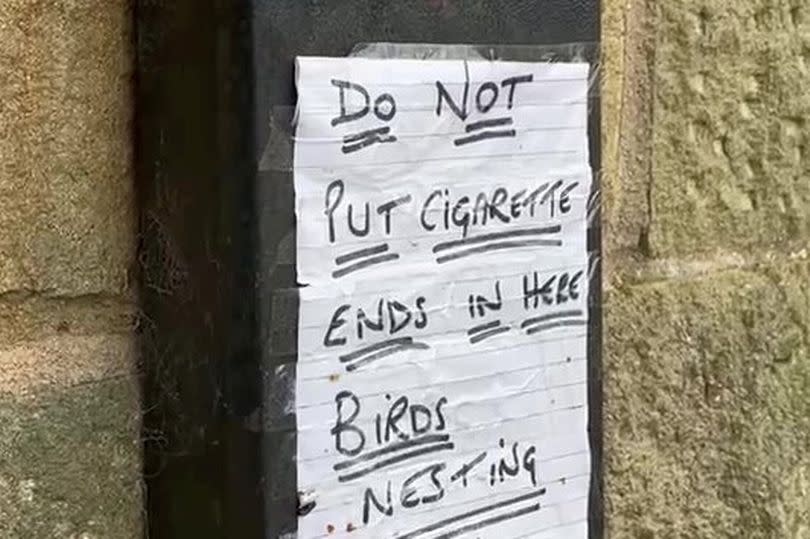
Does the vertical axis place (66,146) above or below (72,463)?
above

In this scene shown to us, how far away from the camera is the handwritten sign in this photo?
76cm

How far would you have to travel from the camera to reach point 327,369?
77 centimetres

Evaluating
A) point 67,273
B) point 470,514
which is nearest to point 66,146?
point 67,273

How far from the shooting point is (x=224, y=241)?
73 centimetres

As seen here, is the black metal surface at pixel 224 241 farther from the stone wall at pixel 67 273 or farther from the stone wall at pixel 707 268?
the stone wall at pixel 707 268

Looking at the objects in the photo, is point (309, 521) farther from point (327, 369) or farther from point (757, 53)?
point (757, 53)

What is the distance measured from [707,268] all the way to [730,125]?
105mm

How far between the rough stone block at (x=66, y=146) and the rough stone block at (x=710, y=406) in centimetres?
36

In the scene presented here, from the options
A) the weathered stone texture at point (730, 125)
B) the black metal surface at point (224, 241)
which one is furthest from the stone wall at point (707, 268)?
the black metal surface at point (224, 241)

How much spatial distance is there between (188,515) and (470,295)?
208 millimetres

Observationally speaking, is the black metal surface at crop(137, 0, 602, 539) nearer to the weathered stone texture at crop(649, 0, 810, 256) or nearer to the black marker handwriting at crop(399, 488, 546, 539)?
the black marker handwriting at crop(399, 488, 546, 539)

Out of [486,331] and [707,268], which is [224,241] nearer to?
[486,331]

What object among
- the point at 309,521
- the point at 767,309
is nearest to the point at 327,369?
the point at 309,521

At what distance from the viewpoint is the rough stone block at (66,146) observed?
740 mm
